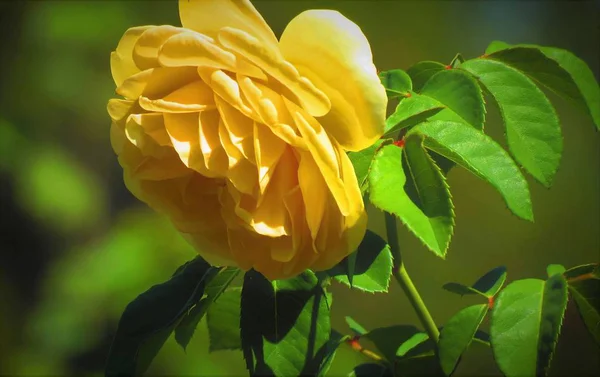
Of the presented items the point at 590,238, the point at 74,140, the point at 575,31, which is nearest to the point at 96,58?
the point at 74,140

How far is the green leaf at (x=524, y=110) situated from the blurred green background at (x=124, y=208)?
950 millimetres

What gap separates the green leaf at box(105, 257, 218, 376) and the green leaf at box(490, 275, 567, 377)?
22 cm

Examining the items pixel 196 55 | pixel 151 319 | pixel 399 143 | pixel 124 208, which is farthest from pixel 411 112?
pixel 124 208

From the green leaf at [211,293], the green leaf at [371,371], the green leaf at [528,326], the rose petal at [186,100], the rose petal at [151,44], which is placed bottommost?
the green leaf at [371,371]

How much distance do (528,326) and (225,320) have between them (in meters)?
0.27

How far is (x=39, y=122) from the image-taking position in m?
1.81

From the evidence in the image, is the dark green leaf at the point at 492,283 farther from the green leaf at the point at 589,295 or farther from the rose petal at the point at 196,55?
the rose petal at the point at 196,55

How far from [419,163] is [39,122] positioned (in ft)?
5.06

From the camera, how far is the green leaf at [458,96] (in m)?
0.49

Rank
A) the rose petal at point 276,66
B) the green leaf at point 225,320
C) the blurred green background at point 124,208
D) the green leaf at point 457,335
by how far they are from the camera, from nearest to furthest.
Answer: the rose petal at point 276,66 < the green leaf at point 457,335 < the green leaf at point 225,320 < the blurred green background at point 124,208

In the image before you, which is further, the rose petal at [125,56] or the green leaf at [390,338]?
the green leaf at [390,338]

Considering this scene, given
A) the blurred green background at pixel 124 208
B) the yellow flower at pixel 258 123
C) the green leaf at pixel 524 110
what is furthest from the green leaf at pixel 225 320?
the blurred green background at pixel 124 208

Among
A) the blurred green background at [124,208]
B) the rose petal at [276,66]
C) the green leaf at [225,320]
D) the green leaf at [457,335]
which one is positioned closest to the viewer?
the rose petal at [276,66]

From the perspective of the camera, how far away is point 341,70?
1.37ft
